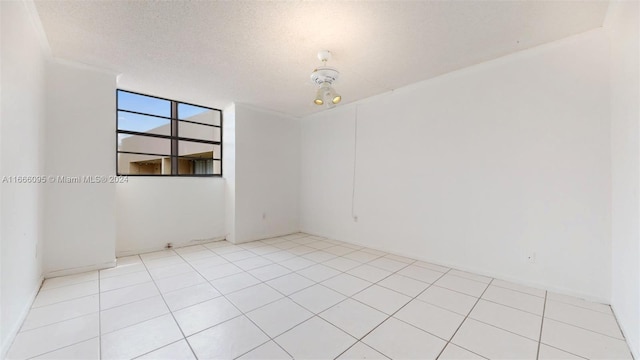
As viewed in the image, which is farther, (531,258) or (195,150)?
(195,150)

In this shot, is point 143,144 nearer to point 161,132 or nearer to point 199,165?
point 161,132

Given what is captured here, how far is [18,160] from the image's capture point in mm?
1848

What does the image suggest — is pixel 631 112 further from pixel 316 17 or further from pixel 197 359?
pixel 197 359

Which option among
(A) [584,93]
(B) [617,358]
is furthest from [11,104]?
(A) [584,93]

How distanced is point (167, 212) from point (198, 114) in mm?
2178

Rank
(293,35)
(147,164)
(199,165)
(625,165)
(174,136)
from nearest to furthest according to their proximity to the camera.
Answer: (625,165)
(293,35)
(174,136)
(147,164)
(199,165)

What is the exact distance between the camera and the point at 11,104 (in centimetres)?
172

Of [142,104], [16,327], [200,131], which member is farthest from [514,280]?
[200,131]

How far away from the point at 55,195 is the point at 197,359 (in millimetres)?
2684

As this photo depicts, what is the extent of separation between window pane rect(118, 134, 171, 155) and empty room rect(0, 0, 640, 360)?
0.70 feet

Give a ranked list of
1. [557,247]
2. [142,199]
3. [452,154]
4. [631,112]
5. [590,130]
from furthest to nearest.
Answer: [142,199], [452,154], [557,247], [590,130], [631,112]

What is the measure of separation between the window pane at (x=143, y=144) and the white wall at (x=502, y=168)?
134 inches

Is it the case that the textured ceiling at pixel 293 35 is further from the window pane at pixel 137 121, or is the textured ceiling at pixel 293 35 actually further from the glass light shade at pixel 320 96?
the window pane at pixel 137 121

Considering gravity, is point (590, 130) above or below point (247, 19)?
below
